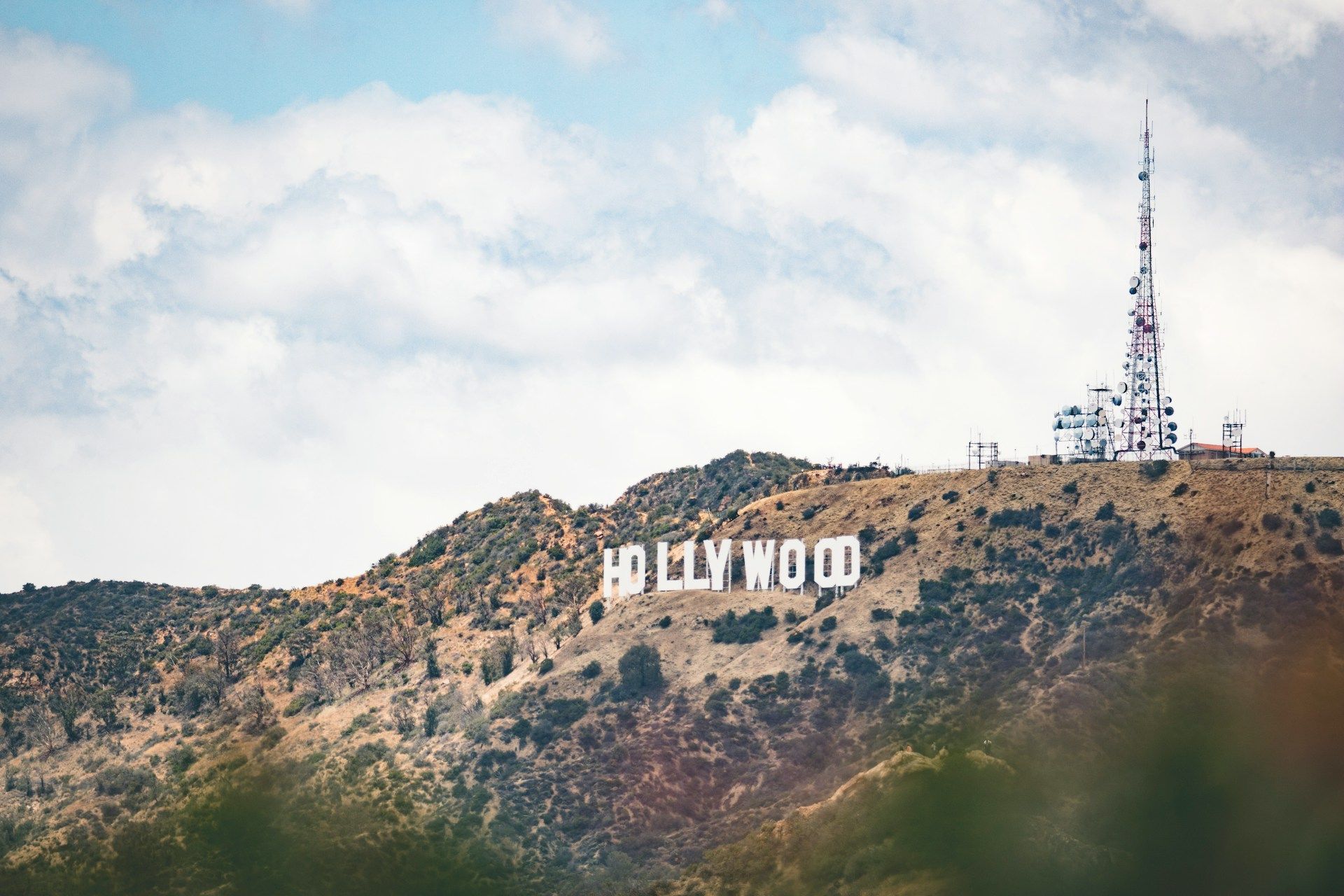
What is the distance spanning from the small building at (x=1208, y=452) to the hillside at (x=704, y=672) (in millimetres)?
4182

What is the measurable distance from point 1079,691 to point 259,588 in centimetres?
10067

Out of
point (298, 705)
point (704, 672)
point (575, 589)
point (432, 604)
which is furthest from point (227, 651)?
point (704, 672)

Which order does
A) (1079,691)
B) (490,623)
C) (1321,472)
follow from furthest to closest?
(490,623) → (1321,472) → (1079,691)

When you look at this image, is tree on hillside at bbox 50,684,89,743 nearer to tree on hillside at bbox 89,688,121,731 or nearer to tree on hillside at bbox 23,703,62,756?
tree on hillside at bbox 23,703,62,756

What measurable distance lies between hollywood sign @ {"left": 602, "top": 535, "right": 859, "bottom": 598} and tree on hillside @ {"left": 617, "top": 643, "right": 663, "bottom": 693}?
33.6 feet

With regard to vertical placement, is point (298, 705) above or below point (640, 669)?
below

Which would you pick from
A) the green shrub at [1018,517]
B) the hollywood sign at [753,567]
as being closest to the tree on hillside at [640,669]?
the hollywood sign at [753,567]

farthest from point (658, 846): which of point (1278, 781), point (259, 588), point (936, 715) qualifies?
point (259, 588)

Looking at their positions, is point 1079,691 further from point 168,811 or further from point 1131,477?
point 168,811

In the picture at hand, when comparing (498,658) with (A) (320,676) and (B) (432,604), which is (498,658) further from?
(B) (432,604)

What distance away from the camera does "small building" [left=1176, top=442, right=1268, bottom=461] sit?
12462 centimetres

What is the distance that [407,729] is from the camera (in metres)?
120

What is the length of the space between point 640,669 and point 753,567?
14817 millimetres

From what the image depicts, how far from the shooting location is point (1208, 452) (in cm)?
12650
